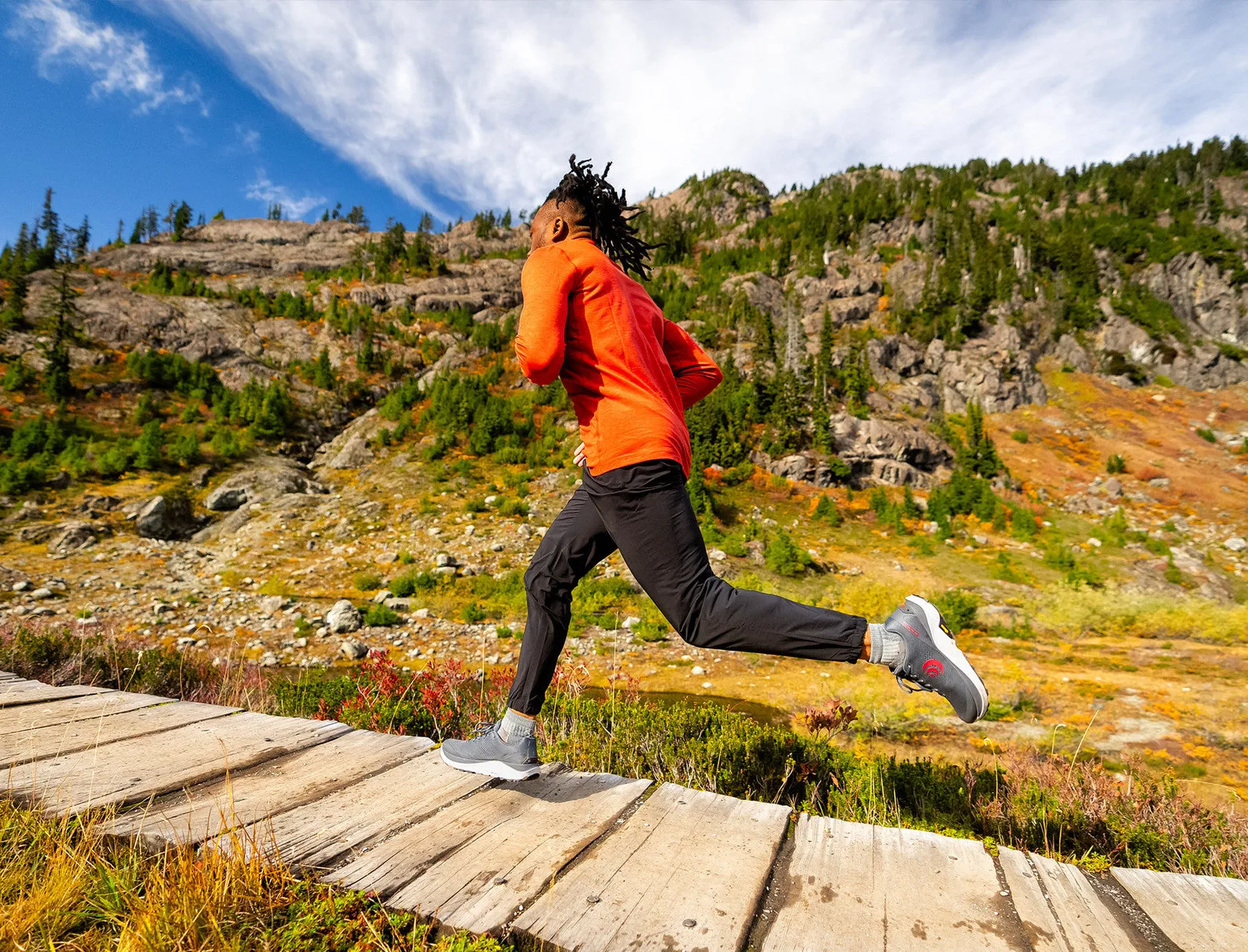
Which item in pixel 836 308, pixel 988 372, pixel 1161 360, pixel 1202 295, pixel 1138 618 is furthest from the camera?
pixel 1202 295

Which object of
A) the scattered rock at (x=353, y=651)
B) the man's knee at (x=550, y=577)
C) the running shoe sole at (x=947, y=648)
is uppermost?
the man's knee at (x=550, y=577)

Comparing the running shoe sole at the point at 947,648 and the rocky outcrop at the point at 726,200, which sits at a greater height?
the rocky outcrop at the point at 726,200

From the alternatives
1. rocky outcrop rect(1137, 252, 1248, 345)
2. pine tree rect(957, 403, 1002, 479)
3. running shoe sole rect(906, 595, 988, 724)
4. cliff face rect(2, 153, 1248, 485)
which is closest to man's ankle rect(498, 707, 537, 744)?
running shoe sole rect(906, 595, 988, 724)

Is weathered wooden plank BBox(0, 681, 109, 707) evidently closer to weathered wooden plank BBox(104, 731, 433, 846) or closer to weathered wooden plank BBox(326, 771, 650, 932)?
weathered wooden plank BBox(104, 731, 433, 846)

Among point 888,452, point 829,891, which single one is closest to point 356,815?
point 829,891

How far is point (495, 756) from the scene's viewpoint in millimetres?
2152

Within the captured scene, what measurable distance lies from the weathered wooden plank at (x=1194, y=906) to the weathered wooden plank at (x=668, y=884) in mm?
896

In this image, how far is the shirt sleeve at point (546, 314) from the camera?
2057 millimetres

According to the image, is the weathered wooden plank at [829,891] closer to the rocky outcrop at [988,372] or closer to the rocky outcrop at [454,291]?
the rocky outcrop at [988,372]

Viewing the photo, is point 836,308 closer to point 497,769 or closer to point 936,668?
point 936,668

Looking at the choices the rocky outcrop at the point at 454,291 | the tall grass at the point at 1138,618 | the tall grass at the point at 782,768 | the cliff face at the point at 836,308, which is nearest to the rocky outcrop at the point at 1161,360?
the cliff face at the point at 836,308

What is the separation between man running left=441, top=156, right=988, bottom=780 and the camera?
1968 millimetres

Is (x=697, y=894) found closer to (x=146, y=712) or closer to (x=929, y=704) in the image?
(x=146, y=712)

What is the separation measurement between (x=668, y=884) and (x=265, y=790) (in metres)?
1.42
